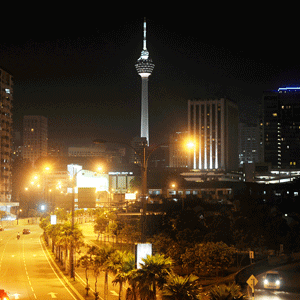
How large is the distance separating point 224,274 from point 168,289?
1510 inches

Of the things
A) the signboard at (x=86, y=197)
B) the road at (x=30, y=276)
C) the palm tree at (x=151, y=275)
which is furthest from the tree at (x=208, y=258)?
the palm tree at (x=151, y=275)

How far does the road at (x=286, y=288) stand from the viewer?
4699 cm

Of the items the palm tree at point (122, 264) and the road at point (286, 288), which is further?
the road at point (286, 288)

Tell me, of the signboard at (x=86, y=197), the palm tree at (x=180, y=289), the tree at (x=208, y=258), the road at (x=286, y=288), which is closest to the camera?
the palm tree at (x=180, y=289)

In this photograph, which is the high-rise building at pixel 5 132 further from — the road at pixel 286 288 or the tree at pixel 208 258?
the tree at pixel 208 258

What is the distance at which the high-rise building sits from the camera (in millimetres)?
155375

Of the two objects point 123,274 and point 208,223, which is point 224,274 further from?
point 123,274

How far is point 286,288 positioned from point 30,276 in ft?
82.9

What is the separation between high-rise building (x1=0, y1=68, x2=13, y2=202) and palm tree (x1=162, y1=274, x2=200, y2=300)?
442ft

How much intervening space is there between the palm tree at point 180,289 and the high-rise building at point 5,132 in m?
135

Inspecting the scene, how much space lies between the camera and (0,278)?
50156 millimetres

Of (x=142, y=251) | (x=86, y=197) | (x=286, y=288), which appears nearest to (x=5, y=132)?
(x=86, y=197)

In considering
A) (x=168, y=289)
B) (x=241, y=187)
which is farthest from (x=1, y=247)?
(x=241, y=187)

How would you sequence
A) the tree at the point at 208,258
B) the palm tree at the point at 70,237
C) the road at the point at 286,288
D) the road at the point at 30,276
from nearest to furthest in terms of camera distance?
1. the road at the point at 30,276
2. the road at the point at 286,288
3. the palm tree at the point at 70,237
4. the tree at the point at 208,258
